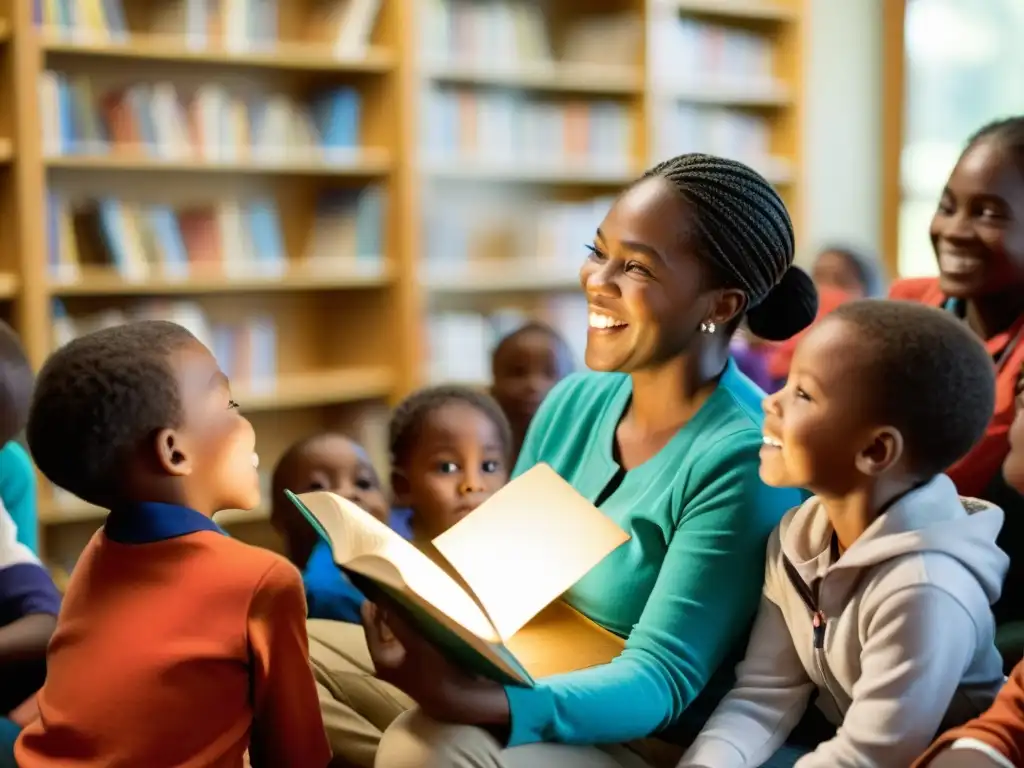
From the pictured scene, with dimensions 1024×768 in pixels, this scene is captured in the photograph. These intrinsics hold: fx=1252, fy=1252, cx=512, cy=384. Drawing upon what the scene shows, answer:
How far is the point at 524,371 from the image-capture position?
2.87 meters

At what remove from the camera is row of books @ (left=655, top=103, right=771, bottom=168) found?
16.0ft

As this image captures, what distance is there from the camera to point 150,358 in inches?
53.6

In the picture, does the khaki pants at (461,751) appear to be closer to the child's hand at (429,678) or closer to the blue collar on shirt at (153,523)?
the child's hand at (429,678)

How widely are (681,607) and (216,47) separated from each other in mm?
2936

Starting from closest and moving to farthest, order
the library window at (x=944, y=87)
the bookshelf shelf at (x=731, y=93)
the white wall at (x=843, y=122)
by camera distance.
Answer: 1. the bookshelf shelf at (x=731, y=93)
2. the library window at (x=944, y=87)
3. the white wall at (x=843, y=122)

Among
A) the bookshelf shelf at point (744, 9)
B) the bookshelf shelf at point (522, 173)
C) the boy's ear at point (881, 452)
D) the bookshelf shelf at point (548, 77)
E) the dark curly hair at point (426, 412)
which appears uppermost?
the bookshelf shelf at point (744, 9)

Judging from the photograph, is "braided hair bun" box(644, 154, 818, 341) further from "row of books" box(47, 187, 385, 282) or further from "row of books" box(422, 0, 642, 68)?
"row of books" box(422, 0, 642, 68)

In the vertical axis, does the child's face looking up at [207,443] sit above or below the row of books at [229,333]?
above

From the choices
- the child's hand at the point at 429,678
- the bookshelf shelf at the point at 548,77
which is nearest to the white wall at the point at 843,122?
the bookshelf shelf at the point at 548,77

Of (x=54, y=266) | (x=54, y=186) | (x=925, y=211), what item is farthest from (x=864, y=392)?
(x=925, y=211)

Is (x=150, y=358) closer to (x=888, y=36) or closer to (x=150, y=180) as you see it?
(x=150, y=180)

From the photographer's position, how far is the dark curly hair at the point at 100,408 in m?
1.33

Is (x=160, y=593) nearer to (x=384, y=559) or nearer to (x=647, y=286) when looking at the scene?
(x=384, y=559)

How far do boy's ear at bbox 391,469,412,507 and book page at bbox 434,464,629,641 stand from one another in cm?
63
